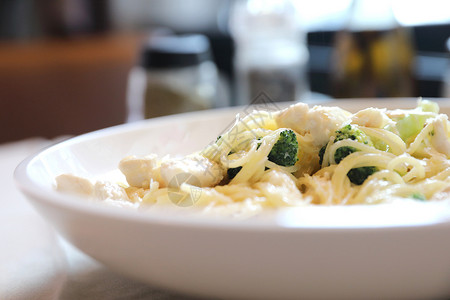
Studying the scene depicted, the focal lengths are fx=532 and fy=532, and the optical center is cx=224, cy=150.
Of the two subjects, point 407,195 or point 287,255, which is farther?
point 407,195

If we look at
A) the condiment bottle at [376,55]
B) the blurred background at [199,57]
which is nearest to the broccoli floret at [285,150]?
the blurred background at [199,57]

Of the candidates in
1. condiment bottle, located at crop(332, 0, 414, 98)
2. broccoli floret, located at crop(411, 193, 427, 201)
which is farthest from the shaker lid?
broccoli floret, located at crop(411, 193, 427, 201)

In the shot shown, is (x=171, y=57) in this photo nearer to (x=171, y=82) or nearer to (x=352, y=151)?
(x=171, y=82)

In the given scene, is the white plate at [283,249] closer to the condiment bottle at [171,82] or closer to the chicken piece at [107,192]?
the chicken piece at [107,192]

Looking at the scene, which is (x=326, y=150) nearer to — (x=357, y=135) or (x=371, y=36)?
(x=357, y=135)

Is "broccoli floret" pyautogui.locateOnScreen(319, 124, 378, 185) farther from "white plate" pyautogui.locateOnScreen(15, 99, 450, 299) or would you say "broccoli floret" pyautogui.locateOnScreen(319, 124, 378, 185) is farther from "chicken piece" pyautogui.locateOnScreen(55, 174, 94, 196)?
"chicken piece" pyautogui.locateOnScreen(55, 174, 94, 196)

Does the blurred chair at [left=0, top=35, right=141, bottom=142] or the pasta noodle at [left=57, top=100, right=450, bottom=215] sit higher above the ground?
the pasta noodle at [left=57, top=100, right=450, bottom=215]

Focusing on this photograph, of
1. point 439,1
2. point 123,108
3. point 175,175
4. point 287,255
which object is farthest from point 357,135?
point 123,108
